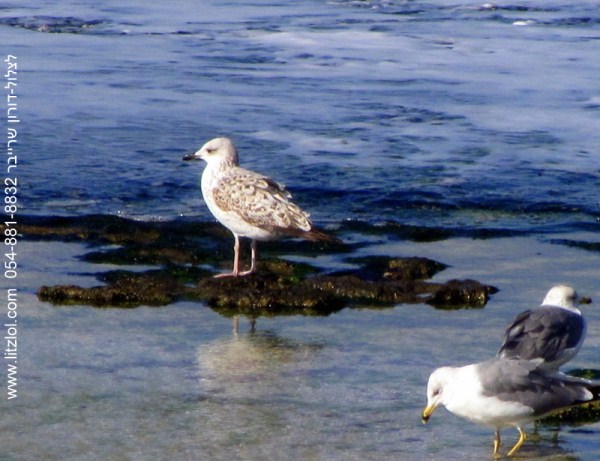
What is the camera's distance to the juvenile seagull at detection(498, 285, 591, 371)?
6.13 meters

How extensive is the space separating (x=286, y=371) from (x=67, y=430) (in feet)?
4.63

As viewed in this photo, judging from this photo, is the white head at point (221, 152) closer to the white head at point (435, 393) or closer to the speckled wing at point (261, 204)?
the speckled wing at point (261, 204)

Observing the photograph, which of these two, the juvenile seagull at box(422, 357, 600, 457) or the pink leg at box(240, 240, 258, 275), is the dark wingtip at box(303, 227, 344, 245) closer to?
the pink leg at box(240, 240, 258, 275)

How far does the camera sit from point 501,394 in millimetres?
5613

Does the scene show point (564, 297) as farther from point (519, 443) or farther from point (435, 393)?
point (435, 393)

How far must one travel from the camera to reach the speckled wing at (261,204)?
29.2ft

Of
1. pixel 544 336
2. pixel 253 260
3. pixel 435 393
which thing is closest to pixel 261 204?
pixel 253 260

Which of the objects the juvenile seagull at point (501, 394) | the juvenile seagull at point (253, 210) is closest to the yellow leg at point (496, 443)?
the juvenile seagull at point (501, 394)

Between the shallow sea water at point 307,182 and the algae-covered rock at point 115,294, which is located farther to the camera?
the algae-covered rock at point 115,294

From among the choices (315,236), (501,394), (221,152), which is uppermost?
(221,152)

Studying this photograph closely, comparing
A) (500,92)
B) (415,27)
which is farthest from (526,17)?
(500,92)

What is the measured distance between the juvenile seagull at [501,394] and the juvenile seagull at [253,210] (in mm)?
3138

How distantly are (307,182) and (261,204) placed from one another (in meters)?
2.90

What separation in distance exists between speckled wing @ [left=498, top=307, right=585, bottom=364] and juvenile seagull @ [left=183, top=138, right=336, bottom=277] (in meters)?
2.73
